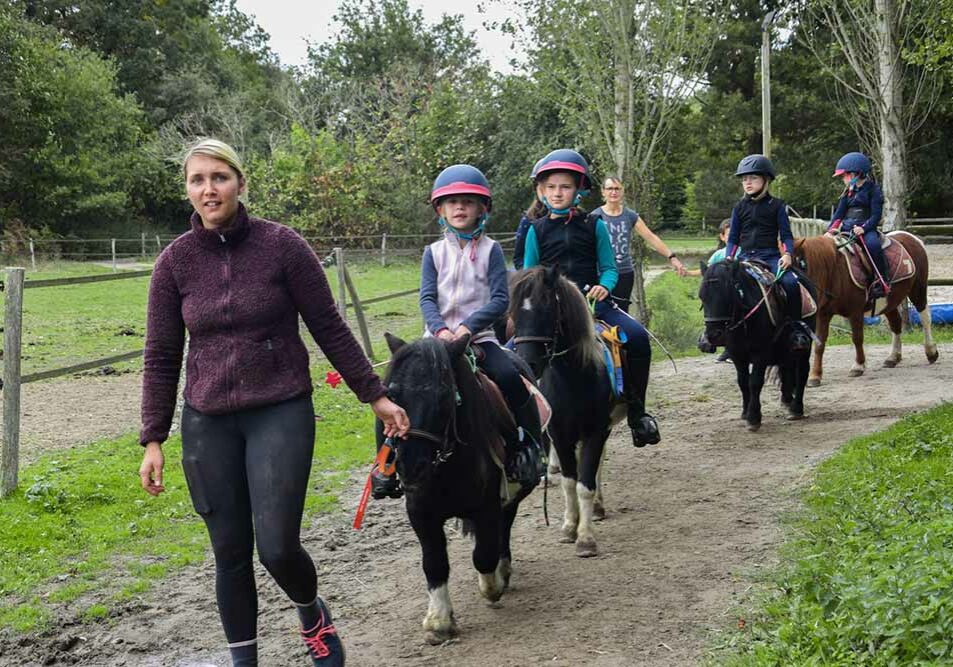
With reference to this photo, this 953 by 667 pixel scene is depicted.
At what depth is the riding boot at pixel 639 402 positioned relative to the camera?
710cm

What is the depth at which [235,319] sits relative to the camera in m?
3.89

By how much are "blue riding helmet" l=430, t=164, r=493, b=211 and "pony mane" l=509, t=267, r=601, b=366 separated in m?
0.76

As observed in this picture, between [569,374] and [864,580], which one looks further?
[569,374]

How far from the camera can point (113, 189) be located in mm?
43281

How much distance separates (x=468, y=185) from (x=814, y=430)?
583 centimetres

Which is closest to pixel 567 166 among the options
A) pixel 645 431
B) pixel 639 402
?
pixel 639 402

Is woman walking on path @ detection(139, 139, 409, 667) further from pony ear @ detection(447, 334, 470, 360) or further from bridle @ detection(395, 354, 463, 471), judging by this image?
pony ear @ detection(447, 334, 470, 360)

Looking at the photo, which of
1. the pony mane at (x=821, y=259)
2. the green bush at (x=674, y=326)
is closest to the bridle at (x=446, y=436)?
the pony mane at (x=821, y=259)

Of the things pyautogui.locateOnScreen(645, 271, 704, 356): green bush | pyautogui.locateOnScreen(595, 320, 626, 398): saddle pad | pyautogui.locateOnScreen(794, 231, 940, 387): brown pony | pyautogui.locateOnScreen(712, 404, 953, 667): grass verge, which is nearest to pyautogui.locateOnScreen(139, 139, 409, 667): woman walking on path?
pyautogui.locateOnScreen(712, 404, 953, 667): grass verge

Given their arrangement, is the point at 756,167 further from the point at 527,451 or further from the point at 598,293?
the point at 527,451

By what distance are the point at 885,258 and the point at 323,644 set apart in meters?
11.2

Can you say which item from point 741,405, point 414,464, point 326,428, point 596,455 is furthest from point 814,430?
point 414,464

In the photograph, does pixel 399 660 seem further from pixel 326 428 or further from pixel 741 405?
pixel 741 405

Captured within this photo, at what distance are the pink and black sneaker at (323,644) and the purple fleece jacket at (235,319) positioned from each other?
956 millimetres
